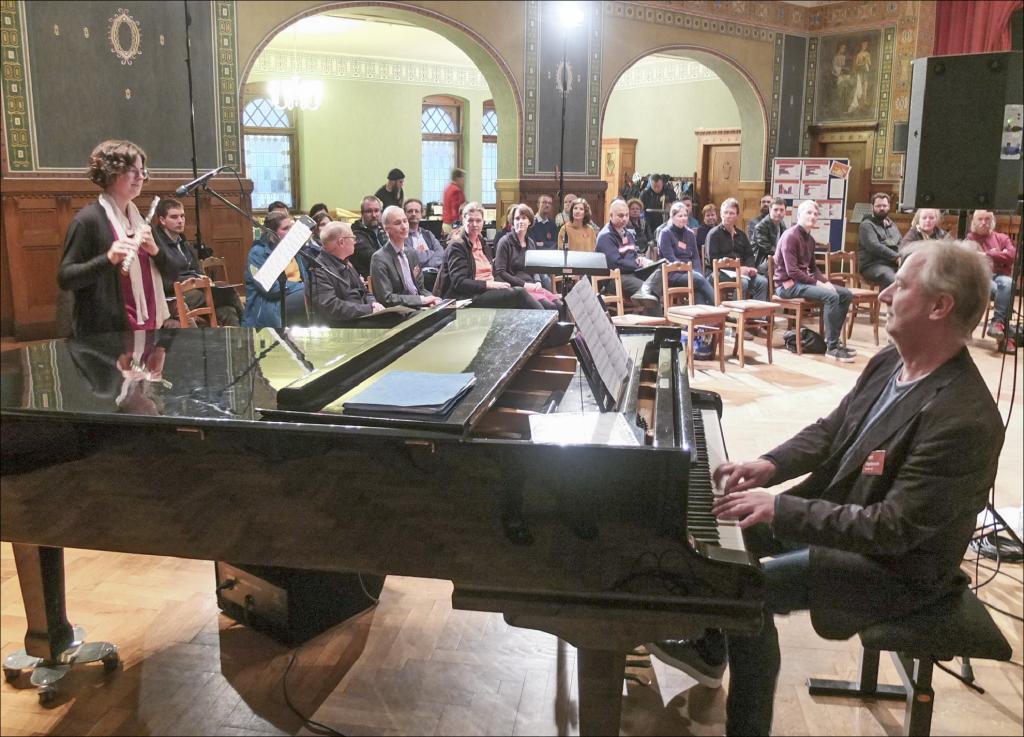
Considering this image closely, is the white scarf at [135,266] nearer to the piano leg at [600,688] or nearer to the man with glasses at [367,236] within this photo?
the piano leg at [600,688]

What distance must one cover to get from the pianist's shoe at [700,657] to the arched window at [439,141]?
13664 millimetres

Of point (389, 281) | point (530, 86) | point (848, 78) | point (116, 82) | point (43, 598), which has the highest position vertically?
point (848, 78)

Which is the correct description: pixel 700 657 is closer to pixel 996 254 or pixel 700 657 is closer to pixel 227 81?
pixel 996 254

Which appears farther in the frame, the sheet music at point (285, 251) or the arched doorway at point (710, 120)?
the arched doorway at point (710, 120)

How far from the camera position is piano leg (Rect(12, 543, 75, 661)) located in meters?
2.26

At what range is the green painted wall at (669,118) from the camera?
1349cm

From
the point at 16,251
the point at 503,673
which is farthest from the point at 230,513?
the point at 16,251

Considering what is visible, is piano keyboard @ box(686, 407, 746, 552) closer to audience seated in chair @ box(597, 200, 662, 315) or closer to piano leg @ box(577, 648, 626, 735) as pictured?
piano leg @ box(577, 648, 626, 735)

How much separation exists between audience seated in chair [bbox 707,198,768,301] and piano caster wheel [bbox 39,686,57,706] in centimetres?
612

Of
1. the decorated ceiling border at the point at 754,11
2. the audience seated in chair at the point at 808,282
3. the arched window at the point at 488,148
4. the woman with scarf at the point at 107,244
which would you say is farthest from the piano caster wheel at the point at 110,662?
the arched window at the point at 488,148

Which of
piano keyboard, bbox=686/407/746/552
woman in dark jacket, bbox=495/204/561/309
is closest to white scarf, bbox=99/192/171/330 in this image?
piano keyboard, bbox=686/407/746/552

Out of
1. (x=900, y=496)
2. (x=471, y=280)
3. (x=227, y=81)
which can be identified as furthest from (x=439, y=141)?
(x=900, y=496)

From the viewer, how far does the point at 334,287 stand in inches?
185

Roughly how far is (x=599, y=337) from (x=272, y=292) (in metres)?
Result: 3.66
